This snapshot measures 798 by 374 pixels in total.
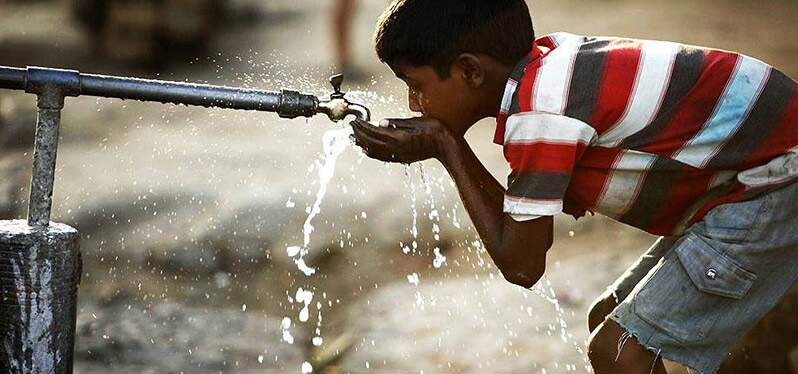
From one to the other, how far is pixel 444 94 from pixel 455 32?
15 centimetres

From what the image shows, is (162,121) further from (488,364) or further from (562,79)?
(562,79)

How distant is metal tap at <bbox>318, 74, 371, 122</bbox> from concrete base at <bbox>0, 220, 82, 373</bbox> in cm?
68

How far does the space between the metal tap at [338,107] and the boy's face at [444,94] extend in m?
0.13

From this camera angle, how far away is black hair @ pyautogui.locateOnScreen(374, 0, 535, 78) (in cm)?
261

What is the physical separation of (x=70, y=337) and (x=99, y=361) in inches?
56.8

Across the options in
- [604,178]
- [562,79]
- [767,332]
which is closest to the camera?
[562,79]

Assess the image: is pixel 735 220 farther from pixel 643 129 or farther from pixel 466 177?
pixel 466 177

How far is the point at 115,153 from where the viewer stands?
6508 millimetres

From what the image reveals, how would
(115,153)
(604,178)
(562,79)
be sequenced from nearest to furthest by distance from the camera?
(562,79) < (604,178) < (115,153)

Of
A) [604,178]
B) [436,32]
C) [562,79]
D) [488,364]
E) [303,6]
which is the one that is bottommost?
[488,364]

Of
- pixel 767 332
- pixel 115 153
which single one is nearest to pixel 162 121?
pixel 115 153

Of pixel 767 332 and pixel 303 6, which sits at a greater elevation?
pixel 303 6

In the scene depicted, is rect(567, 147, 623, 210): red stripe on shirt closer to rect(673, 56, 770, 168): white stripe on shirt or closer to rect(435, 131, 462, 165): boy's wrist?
rect(673, 56, 770, 168): white stripe on shirt

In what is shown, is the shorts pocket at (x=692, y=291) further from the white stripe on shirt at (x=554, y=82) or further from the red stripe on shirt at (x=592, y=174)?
the white stripe on shirt at (x=554, y=82)
